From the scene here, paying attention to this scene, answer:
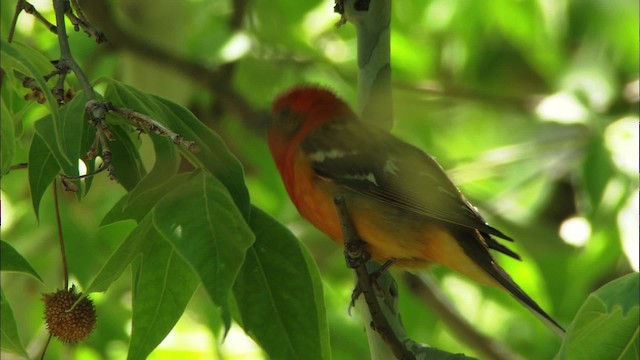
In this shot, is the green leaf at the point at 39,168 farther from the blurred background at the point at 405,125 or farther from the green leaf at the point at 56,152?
the blurred background at the point at 405,125

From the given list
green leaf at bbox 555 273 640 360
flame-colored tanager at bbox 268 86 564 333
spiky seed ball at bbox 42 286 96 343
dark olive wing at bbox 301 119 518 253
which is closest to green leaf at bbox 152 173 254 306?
spiky seed ball at bbox 42 286 96 343

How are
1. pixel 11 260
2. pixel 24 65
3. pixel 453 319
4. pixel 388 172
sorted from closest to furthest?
1. pixel 24 65
2. pixel 11 260
3. pixel 388 172
4. pixel 453 319

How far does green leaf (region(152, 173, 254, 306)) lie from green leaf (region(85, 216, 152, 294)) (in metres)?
0.09

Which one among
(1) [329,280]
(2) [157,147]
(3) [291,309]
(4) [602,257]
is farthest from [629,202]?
(2) [157,147]

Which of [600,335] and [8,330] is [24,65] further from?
[600,335]

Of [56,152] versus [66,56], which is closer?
[56,152]

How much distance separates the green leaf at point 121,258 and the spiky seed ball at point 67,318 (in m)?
0.24

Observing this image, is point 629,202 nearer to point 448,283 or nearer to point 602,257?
point 602,257

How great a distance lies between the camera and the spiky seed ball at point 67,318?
2.16 m

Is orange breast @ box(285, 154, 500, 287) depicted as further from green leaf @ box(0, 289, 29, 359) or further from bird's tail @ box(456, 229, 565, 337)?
green leaf @ box(0, 289, 29, 359)

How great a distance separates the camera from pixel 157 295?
202cm

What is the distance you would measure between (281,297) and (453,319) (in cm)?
226

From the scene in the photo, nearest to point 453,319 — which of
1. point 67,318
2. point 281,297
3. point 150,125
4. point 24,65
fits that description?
point 281,297

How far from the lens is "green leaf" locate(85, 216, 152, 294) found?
6.38ft
